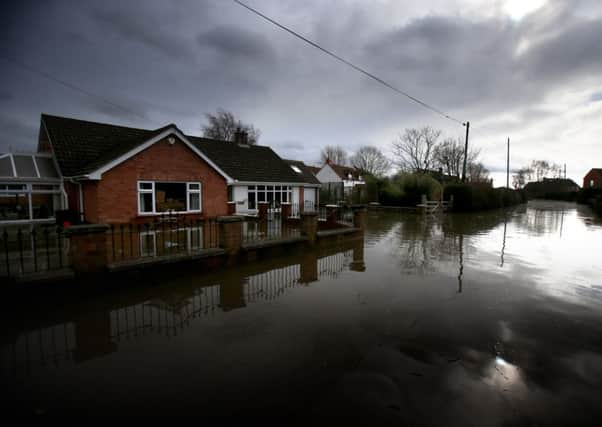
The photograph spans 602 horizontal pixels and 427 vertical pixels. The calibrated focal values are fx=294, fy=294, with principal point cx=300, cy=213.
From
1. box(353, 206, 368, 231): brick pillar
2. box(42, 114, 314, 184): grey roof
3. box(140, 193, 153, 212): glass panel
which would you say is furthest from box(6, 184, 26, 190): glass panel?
box(353, 206, 368, 231): brick pillar

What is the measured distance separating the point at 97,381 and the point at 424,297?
15.6 feet

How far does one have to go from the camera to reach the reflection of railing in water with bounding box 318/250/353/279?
6676 millimetres

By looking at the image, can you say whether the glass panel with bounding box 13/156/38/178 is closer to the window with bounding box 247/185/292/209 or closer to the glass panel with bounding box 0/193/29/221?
the glass panel with bounding box 0/193/29/221

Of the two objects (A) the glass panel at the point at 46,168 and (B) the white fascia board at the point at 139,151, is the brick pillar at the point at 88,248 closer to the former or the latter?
(B) the white fascia board at the point at 139,151

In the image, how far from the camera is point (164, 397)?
2.61m

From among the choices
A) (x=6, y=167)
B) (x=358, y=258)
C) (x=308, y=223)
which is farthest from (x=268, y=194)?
(x=6, y=167)

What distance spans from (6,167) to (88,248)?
1175 cm

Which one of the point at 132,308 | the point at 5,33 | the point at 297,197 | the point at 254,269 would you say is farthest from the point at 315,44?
the point at 297,197

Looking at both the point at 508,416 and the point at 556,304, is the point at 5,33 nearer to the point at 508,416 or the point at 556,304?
the point at 508,416

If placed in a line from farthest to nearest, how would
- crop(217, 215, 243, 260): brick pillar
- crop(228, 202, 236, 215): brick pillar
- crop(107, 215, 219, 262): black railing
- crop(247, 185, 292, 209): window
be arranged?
crop(247, 185, 292, 209): window, crop(228, 202, 236, 215): brick pillar, crop(217, 215, 243, 260): brick pillar, crop(107, 215, 219, 262): black railing

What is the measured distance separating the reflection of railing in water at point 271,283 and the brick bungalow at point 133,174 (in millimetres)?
7290

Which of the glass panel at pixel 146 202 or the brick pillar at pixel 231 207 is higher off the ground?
the glass panel at pixel 146 202

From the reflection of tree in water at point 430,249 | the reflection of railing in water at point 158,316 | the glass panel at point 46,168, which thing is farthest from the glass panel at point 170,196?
the reflection of tree in water at point 430,249

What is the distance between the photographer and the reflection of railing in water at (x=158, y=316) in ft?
12.7
